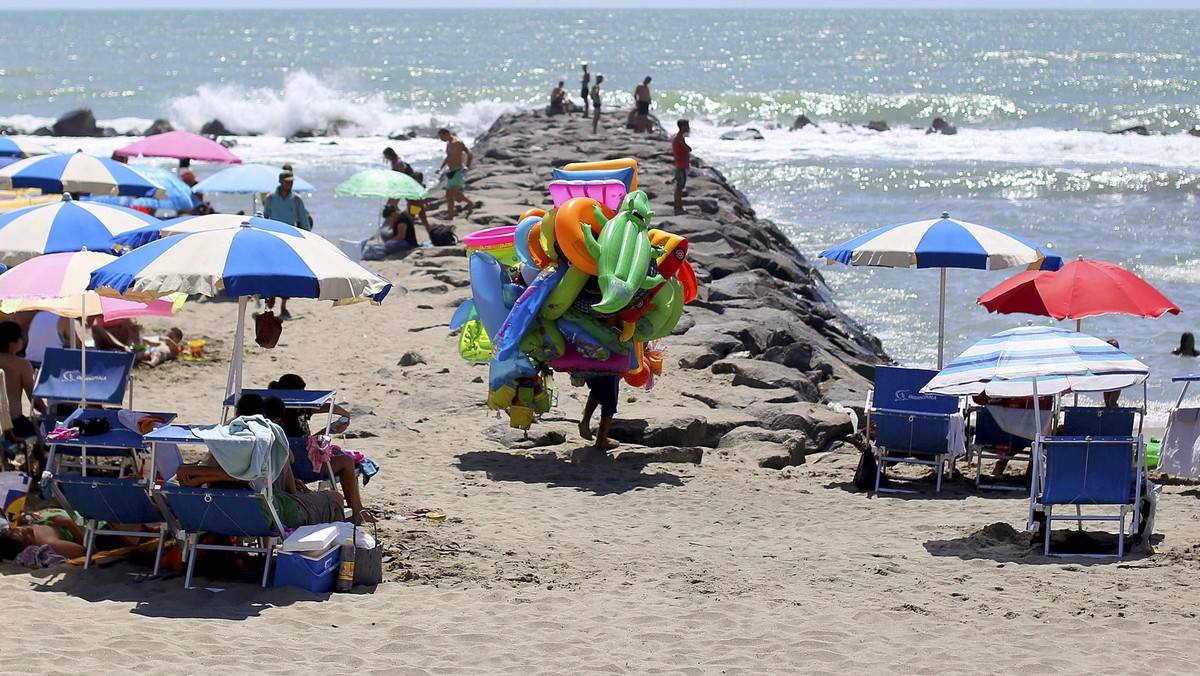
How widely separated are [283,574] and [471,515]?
65.1 inches

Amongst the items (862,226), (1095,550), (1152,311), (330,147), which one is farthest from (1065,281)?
(330,147)

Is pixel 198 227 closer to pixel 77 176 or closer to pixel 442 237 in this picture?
pixel 77 176

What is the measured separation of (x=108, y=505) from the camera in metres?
6.89

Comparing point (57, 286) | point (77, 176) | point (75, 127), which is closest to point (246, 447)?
point (57, 286)

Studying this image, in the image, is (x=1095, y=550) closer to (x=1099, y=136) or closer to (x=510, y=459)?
(x=510, y=459)

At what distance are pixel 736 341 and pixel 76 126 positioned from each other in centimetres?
3452

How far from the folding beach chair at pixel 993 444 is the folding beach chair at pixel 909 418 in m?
0.22

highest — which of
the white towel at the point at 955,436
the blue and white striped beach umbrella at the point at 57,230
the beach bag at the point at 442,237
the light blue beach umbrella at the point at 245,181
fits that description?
the blue and white striped beach umbrella at the point at 57,230

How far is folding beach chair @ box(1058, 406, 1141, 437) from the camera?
830 centimetres

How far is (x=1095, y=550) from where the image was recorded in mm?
7738

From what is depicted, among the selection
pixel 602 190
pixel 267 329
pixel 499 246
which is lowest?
pixel 267 329

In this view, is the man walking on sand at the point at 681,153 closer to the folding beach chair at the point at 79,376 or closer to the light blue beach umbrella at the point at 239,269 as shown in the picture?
the folding beach chair at the point at 79,376

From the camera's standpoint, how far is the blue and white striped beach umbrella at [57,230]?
30.5 feet

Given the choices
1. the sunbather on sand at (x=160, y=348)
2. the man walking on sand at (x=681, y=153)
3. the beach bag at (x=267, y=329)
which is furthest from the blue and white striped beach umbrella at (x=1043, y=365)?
the man walking on sand at (x=681, y=153)
